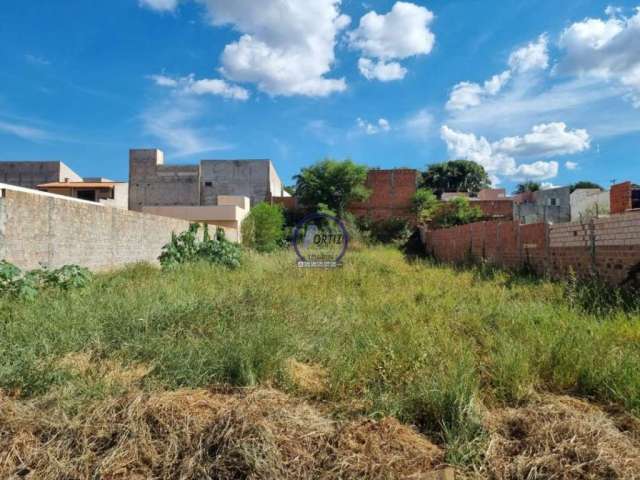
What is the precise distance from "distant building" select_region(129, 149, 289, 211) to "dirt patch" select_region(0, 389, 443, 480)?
24.1 meters

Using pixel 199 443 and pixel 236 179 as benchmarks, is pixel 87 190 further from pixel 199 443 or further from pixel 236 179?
pixel 199 443

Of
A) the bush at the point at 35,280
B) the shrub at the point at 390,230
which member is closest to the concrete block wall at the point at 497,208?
the shrub at the point at 390,230

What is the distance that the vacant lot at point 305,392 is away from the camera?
2.03m

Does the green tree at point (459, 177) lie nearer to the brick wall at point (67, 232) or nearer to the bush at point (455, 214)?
the bush at point (455, 214)

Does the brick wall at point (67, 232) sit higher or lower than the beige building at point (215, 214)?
lower

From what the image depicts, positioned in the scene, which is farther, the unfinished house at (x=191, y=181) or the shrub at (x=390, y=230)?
the unfinished house at (x=191, y=181)

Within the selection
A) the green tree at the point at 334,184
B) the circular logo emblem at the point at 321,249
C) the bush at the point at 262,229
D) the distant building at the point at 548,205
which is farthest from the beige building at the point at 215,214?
the distant building at the point at 548,205

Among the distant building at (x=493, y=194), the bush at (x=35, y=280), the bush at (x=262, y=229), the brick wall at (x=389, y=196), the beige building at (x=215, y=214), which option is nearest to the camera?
the bush at (x=35, y=280)

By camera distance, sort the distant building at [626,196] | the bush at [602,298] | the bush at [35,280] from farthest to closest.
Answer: the distant building at [626,196] → the bush at [602,298] → the bush at [35,280]

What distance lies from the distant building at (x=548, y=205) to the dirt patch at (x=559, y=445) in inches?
822

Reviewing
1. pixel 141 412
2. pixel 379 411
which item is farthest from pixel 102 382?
pixel 379 411

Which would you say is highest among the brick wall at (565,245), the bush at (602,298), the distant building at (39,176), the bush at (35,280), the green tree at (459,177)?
the green tree at (459,177)

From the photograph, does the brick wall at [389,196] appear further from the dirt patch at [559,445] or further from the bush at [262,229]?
the dirt patch at [559,445]

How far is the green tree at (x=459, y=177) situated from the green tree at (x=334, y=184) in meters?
24.1
